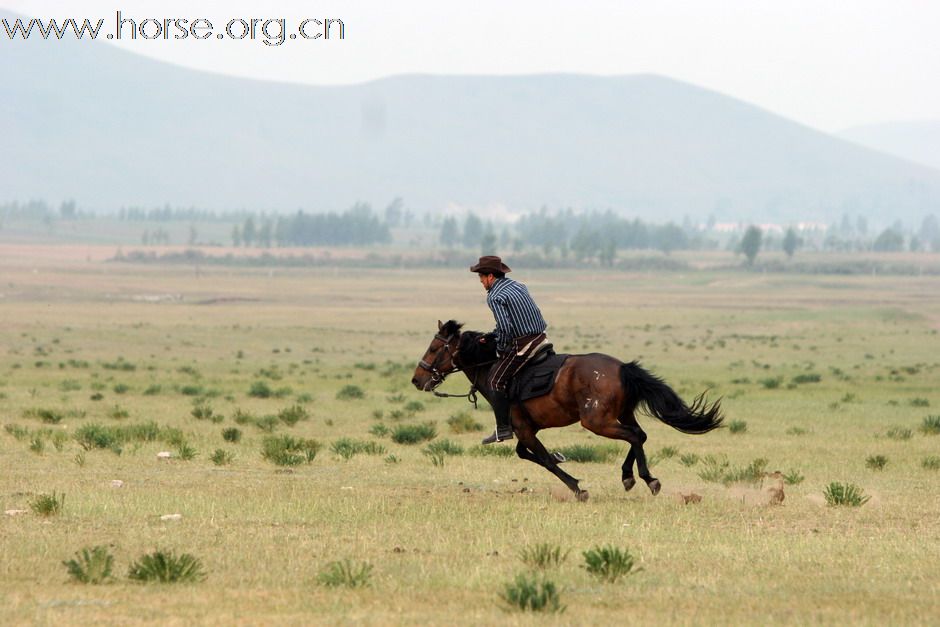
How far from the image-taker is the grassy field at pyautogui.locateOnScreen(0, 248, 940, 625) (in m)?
10.0

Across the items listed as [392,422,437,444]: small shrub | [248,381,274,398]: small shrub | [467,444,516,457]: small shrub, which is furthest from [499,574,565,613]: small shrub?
[248,381,274,398]: small shrub

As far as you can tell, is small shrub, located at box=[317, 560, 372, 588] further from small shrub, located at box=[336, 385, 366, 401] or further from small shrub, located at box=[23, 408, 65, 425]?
small shrub, located at box=[336, 385, 366, 401]

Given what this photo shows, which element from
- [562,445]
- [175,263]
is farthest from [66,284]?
[562,445]

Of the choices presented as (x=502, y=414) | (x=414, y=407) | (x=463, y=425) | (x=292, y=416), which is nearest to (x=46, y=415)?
(x=292, y=416)

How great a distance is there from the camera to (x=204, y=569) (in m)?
11.1

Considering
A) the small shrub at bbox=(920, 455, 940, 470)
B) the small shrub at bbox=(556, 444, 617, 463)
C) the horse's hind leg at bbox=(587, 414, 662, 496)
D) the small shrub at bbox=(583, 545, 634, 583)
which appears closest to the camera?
the small shrub at bbox=(583, 545, 634, 583)

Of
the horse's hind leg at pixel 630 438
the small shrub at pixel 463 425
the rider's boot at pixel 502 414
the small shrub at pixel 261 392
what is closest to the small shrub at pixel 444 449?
the small shrub at pixel 463 425

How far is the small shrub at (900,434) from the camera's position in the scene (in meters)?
26.0

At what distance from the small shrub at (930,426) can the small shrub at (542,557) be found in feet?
56.9

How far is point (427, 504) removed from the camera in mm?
14992

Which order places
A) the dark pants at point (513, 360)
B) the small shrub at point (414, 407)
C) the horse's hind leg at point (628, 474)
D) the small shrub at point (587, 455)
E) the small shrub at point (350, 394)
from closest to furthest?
the horse's hind leg at point (628, 474) < the dark pants at point (513, 360) < the small shrub at point (587, 455) < the small shrub at point (414, 407) < the small shrub at point (350, 394)

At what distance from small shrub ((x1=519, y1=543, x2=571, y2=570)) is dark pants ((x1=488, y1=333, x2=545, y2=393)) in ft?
14.6

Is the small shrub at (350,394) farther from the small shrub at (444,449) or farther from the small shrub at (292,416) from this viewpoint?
the small shrub at (444,449)

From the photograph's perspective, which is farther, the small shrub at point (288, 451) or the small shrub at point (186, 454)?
the small shrub at point (186, 454)
